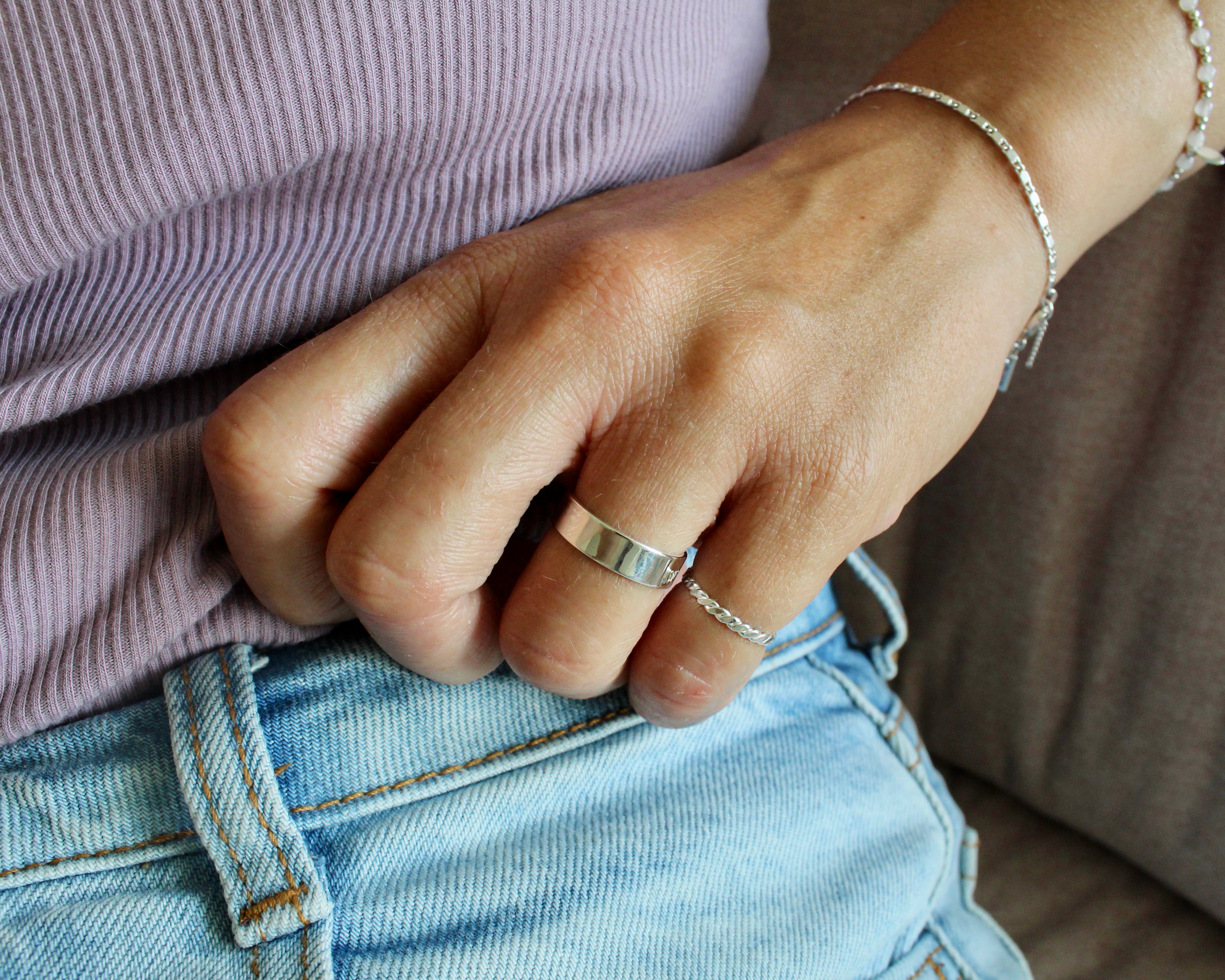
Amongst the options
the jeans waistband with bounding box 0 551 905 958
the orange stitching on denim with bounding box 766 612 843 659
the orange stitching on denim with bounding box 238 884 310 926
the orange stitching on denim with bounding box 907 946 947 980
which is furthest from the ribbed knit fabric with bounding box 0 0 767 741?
the orange stitching on denim with bounding box 907 946 947 980

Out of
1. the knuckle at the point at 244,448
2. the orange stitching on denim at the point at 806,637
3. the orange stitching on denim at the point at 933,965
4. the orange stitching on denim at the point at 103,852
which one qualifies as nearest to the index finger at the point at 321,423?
the knuckle at the point at 244,448

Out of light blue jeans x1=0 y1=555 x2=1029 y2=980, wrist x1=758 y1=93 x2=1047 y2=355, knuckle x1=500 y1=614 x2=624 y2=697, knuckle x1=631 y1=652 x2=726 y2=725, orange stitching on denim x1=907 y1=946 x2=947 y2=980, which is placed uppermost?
wrist x1=758 y1=93 x2=1047 y2=355

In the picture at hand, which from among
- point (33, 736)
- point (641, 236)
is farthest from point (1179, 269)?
point (33, 736)

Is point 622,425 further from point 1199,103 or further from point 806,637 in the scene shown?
point 1199,103

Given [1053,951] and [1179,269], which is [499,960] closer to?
[1053,951]

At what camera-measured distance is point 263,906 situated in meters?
0.41

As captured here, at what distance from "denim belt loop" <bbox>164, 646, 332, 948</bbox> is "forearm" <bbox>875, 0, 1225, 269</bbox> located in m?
0.50

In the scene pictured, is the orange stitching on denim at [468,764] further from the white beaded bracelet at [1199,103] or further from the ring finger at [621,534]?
the white beaded bracelet at [1199,103]

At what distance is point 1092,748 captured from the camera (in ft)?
2.52

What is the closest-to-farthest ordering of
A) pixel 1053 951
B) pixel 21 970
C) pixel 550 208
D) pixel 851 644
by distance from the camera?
pixel 21 970
pixel 550 208
pixel 851 644
pixel 1053 951

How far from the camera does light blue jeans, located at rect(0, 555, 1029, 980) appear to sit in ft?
1.37

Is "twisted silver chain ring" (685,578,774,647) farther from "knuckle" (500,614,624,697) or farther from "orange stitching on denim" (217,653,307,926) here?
"orange stitching on denim" (217,653,307,926)

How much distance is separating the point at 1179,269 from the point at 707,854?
56cm

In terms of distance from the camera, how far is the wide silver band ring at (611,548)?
1.39 ft
